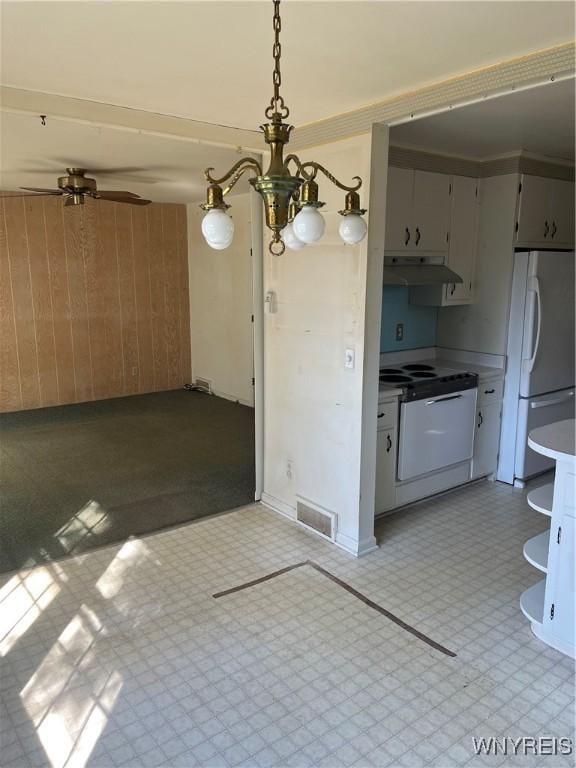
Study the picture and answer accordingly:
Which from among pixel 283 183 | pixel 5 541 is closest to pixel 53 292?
pixel 5 541

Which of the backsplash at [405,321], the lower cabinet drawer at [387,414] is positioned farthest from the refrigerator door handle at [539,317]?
the lower cabinet drawer at [387,414]

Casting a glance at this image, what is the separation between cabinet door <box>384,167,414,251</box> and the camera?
11.8 ft

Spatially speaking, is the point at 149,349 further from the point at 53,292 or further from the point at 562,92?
the point at 562,92

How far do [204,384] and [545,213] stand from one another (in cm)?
445

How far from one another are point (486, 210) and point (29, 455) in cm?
418

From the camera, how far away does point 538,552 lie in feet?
8.46

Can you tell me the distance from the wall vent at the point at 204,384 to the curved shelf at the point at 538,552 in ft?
16.3

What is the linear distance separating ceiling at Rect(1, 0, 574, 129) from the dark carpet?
243cm

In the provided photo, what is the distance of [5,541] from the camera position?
335cm

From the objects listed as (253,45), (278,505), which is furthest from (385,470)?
(253,45)

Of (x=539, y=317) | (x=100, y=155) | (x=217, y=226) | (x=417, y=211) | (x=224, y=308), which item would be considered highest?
(x=100, y=155)

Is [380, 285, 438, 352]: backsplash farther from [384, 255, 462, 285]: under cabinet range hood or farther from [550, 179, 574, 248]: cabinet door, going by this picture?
[550, 179, 574, 248]: cabinet door

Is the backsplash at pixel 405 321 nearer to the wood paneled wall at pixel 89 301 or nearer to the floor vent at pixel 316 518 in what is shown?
the floor vent at pixel 316 518

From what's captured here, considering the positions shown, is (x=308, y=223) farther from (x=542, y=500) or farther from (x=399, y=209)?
(x=399, y=209)
